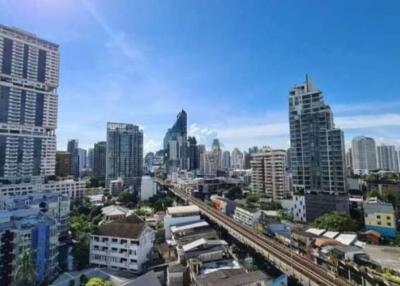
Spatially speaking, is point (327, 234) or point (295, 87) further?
point (295, 87)

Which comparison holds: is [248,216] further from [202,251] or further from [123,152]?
[123,152]

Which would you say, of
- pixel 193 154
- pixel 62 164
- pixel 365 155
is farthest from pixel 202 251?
pixel 193 154

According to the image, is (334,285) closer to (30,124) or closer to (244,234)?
(244,234)

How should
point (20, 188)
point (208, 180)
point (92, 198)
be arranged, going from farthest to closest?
point (208, 180), point (92, 198), point (20, 188)

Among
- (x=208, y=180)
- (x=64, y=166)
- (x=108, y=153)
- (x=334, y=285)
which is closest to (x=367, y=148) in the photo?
(x=208, y=180)

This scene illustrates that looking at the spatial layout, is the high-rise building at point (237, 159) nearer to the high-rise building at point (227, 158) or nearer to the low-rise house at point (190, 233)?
the high-rise building at point (227, 158)

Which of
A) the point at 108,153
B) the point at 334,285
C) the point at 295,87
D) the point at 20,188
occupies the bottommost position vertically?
the point at 334,285
